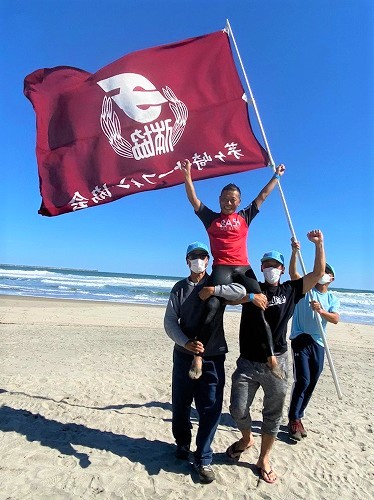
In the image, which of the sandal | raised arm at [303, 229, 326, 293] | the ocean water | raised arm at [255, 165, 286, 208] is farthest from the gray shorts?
the ocean water

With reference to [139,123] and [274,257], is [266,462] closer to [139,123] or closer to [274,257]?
[274,257]

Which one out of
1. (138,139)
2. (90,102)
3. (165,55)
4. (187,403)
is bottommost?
(187,403)

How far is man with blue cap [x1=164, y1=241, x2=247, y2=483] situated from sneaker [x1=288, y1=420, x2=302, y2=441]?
4.45 feet

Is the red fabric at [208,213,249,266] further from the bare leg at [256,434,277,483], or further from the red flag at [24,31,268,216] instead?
the bare leg at [256,434,277,483]

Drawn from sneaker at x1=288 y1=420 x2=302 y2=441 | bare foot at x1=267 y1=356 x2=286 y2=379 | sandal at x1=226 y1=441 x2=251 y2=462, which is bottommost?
sandal at x1=226 y1=441 x2=251 y2=462

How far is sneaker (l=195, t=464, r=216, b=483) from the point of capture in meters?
3.60

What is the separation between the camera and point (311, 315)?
4.66 m

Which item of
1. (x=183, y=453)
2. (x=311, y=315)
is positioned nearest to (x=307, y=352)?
(x=311, y=315)

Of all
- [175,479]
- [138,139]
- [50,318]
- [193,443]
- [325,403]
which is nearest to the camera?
[175,479]

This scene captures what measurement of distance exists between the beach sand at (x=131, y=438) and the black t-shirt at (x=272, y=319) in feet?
4.12

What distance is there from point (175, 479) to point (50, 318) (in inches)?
489

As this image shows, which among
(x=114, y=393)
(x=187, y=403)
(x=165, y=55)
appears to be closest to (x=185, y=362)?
(x=187, y=403)

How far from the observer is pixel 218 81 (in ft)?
17.0

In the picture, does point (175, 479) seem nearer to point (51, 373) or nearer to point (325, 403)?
point (325, 403)
